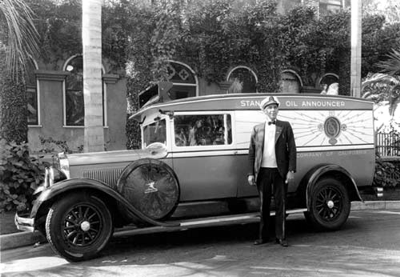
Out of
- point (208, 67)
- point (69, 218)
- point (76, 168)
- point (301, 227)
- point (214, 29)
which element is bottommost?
point (301, 227)

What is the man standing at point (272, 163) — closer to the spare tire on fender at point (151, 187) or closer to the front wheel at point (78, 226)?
the spare tire on fender at point (151, 187)

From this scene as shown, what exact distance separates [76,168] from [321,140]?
3917 millimetres

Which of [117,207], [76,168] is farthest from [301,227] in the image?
[76,168]

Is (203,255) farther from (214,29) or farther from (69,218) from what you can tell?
(214,29)

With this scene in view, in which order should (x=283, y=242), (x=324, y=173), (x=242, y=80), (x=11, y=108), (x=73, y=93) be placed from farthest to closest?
(x=242, y=80)
(x=73, y=93)
(x=11, y=108)
(x=324, y=173)
(x=283, y=242)

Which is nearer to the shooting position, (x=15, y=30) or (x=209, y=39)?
(x=15, y=30)

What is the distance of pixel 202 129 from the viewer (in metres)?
6.59

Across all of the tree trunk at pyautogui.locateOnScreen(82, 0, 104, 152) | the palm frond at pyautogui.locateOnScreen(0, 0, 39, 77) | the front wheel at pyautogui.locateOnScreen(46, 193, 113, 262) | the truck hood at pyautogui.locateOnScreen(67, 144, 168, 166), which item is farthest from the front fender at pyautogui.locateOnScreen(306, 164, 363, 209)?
the palm frond at pyautogui.locateOnScreen(0, 0, 39, 77)

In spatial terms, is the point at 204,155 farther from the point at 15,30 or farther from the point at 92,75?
the point at 15,30

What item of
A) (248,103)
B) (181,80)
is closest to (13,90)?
(248,103)

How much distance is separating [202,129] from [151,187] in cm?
121

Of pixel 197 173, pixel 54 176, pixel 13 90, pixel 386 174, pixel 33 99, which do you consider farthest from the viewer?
pixel 33 99

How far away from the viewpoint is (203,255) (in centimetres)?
573

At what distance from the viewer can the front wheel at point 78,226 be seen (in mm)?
5484
